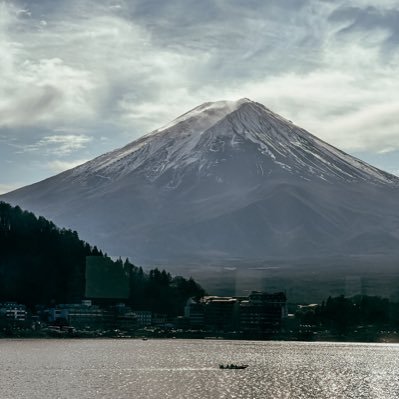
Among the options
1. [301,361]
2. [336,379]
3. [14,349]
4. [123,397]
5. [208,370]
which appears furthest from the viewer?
[14,349]

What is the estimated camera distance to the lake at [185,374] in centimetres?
10162

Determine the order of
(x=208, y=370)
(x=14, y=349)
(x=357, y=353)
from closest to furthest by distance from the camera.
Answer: (x=208, y=370)
(x=14, y=349)
(x=357, y=353)

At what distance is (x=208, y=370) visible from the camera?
13125cm

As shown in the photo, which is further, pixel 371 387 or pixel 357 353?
pixel 357 353

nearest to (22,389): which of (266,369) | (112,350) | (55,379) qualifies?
(55,379)

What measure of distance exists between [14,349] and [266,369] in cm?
5290

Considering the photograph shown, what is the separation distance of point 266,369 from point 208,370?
9009 millimetres

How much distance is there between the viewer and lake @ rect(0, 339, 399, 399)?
4001 inches

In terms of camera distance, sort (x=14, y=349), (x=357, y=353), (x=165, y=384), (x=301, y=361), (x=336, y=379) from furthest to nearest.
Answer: (x=357, y=353)
(x=14, y=349)
(x=301, y=361)
(x=336, y=379)
(x=165, y=384)

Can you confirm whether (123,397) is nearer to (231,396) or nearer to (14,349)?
(231,396)

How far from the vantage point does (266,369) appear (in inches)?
5354

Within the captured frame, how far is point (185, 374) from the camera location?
124250 mm

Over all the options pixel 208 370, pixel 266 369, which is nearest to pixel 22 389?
pixel 208 370

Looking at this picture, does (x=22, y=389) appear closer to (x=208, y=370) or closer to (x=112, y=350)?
(x=208, y=370)
